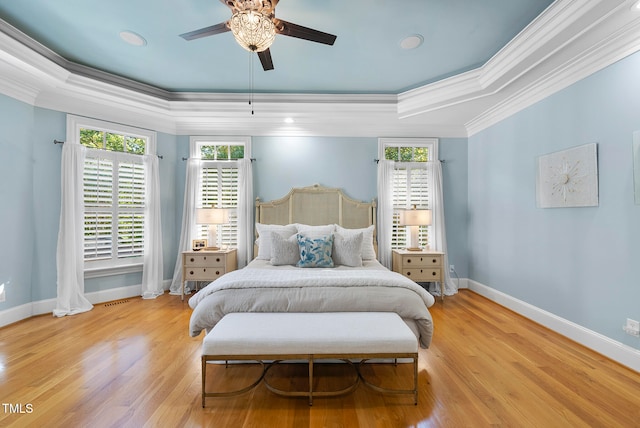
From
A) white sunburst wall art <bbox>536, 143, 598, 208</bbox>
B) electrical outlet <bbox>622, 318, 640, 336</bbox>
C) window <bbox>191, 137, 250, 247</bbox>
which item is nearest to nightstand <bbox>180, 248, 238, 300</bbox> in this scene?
window <bbox>191, 137, 250, 247</bbox>

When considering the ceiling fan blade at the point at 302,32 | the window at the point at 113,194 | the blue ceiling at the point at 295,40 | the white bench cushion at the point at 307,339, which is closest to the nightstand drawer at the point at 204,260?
the window at the point at 113,194

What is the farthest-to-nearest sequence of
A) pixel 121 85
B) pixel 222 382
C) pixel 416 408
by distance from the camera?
pixel 121 85 → pixel 222 382 → pixel 416 408

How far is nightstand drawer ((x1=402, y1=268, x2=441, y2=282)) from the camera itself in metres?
4.20

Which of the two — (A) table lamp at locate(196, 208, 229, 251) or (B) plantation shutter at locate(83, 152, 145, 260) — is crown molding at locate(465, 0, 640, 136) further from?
(B) plantation shutter at locate(83, 152, 145, 260)

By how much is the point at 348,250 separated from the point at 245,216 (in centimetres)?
187

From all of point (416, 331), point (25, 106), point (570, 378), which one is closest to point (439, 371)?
point (416, 331)

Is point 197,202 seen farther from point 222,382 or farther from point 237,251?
point 222,382

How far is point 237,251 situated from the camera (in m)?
4.62

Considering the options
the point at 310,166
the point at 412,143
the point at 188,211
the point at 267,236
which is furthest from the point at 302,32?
the point at 188,211

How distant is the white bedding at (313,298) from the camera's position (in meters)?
2.33

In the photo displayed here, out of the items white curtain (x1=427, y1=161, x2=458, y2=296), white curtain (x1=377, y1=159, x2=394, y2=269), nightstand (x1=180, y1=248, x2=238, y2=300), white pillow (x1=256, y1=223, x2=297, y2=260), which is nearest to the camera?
white pillow (x1=256, y1=223, x2=297, y2=260)

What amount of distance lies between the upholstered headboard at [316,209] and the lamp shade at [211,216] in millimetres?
561

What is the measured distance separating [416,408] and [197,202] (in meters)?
4.04

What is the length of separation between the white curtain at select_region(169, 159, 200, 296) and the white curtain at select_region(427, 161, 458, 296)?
3748 millimetres
